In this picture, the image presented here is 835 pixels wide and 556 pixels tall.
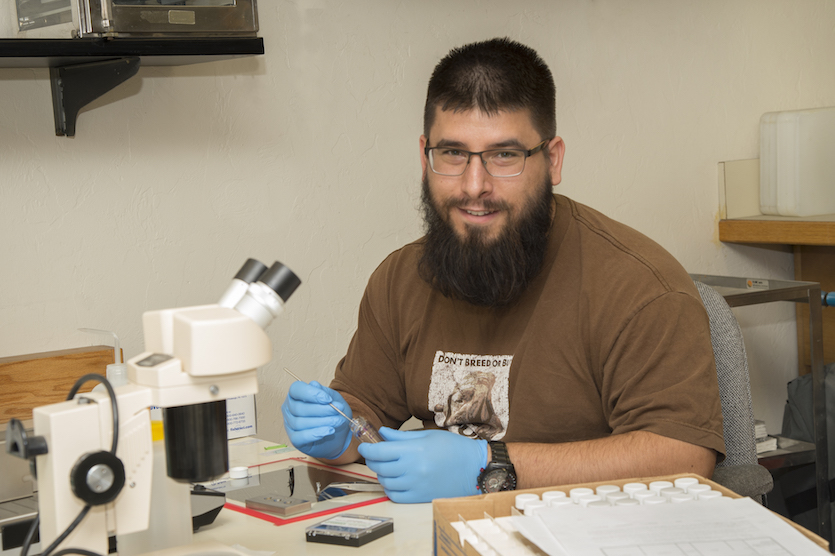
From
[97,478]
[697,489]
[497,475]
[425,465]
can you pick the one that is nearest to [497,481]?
[497,475]

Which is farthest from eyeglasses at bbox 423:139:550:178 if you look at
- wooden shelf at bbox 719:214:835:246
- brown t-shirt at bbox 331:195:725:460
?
wooden shelf at bbox 719:214:835:246

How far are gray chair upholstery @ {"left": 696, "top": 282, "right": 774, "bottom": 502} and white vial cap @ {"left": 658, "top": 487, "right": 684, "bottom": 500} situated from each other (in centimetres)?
48

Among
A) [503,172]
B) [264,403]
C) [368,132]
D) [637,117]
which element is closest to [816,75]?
[637,117]

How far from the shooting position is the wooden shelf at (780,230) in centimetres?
242

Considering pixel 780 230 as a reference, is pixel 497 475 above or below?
below

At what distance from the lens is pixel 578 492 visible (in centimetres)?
89

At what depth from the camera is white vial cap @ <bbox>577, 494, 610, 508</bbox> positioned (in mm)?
863

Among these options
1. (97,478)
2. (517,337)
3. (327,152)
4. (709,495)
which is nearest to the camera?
(97,478)

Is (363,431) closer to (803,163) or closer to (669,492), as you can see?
(669,492)

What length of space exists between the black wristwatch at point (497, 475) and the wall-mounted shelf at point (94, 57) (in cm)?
88

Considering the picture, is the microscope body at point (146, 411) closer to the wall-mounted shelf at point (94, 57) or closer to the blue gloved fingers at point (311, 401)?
the blue gloved fingers at point (311, 401)

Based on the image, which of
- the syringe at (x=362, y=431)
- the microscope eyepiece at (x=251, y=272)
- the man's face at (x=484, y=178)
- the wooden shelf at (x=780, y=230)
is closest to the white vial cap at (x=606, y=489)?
the microscope eyepiece at (x=251, y=272)

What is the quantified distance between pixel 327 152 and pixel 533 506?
136 centimetres

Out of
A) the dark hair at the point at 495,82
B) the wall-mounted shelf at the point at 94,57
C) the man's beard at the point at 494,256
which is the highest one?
the wall-mounted shelf at the point at 94,57
